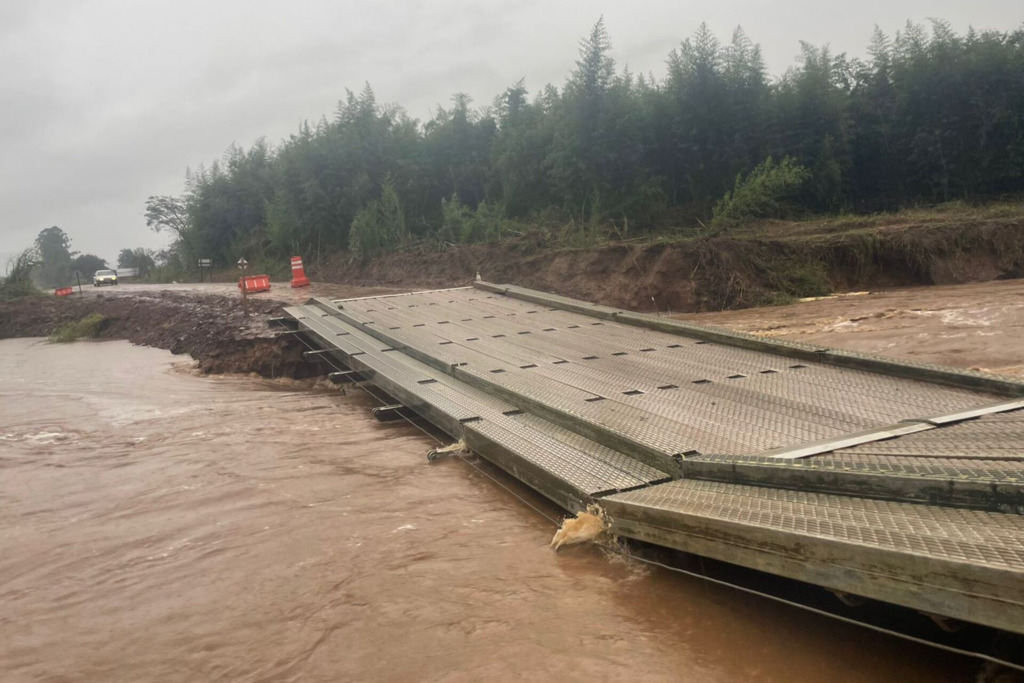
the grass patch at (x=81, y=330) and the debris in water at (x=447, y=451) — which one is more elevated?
the grass patch at (x=81, y=330)

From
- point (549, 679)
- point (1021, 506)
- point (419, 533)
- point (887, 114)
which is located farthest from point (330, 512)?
point (887, 114)

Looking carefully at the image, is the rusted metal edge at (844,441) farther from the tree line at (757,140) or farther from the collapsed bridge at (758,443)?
the tree line at (757,140)

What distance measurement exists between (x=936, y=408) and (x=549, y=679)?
3089mm

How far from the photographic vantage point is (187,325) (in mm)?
16266

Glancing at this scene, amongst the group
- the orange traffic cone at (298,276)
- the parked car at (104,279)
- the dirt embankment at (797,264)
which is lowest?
the dirt embankment at (797,264)

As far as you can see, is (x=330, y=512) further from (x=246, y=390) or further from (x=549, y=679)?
(x=246, y=390)

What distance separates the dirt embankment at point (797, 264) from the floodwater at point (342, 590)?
23.7 ft

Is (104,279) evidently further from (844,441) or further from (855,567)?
(855,567)

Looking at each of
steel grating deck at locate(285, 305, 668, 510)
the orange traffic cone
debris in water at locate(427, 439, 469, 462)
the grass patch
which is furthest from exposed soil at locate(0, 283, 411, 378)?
debris in water at locate(427, 439, 469, 462)

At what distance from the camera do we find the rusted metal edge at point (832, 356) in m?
4.97

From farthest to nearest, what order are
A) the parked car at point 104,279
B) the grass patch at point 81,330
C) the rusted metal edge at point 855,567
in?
the parked car at point 104,279 → the grass patch at point 81,330 → the rusted metal edge at point 855,567

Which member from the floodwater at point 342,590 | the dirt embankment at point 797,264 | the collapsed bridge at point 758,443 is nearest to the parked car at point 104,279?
the dirt embankment at point 797,264

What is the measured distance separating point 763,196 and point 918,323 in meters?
6.50

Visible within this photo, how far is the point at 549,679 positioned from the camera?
2.97m
